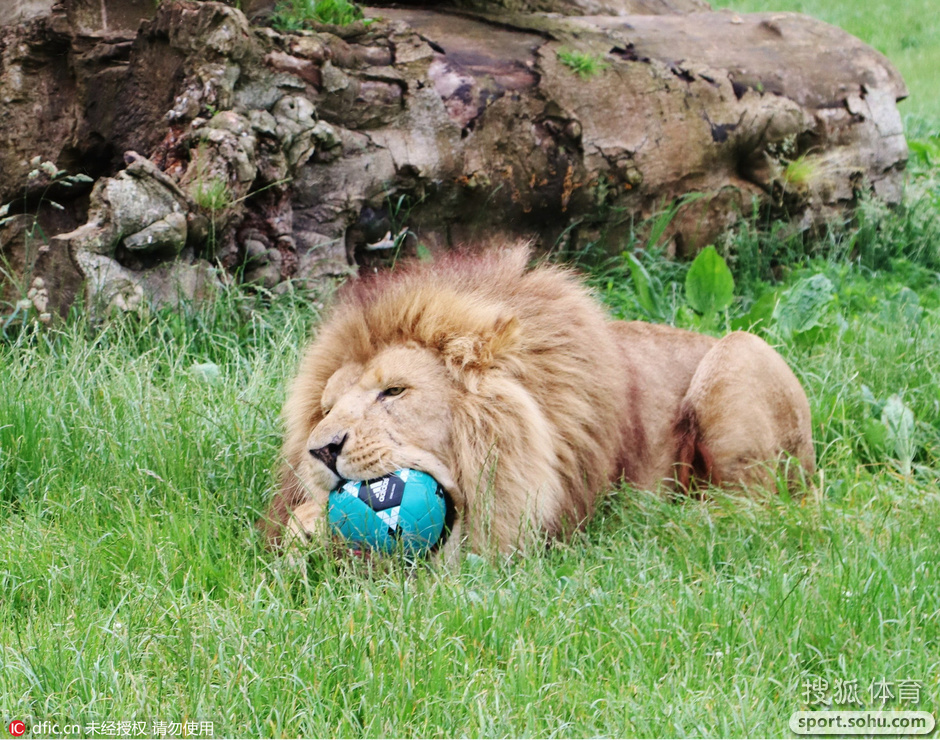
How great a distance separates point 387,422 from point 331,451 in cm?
18

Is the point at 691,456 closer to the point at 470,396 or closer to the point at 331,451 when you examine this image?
the point at 470,396

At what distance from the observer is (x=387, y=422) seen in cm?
317

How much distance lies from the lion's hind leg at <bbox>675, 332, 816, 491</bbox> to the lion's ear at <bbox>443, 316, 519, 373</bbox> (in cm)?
87

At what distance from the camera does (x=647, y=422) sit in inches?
149

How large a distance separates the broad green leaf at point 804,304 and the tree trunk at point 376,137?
3.18 ft

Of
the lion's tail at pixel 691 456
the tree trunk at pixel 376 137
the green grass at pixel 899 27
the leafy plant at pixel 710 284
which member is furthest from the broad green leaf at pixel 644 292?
the green grass at pixel 899 27

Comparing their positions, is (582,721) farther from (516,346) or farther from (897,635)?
(516,346)

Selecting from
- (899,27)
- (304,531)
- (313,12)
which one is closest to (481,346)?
(304,531)

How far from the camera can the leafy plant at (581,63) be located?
18.6 ft

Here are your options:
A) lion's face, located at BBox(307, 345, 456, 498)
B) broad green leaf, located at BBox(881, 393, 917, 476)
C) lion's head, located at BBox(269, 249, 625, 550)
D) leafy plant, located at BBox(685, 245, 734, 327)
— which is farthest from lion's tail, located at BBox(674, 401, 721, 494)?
leafy plant, located at BBox(685, 245, 734, 327)

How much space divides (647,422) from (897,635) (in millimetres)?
1299

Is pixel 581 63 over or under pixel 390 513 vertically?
over

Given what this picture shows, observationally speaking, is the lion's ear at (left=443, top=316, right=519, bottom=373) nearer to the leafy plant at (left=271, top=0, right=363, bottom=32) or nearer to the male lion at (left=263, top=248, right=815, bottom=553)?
the male lion at (left=263, top=248, right=815, bottom=553)

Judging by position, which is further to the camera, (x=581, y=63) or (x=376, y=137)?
(x=581, y=63)
